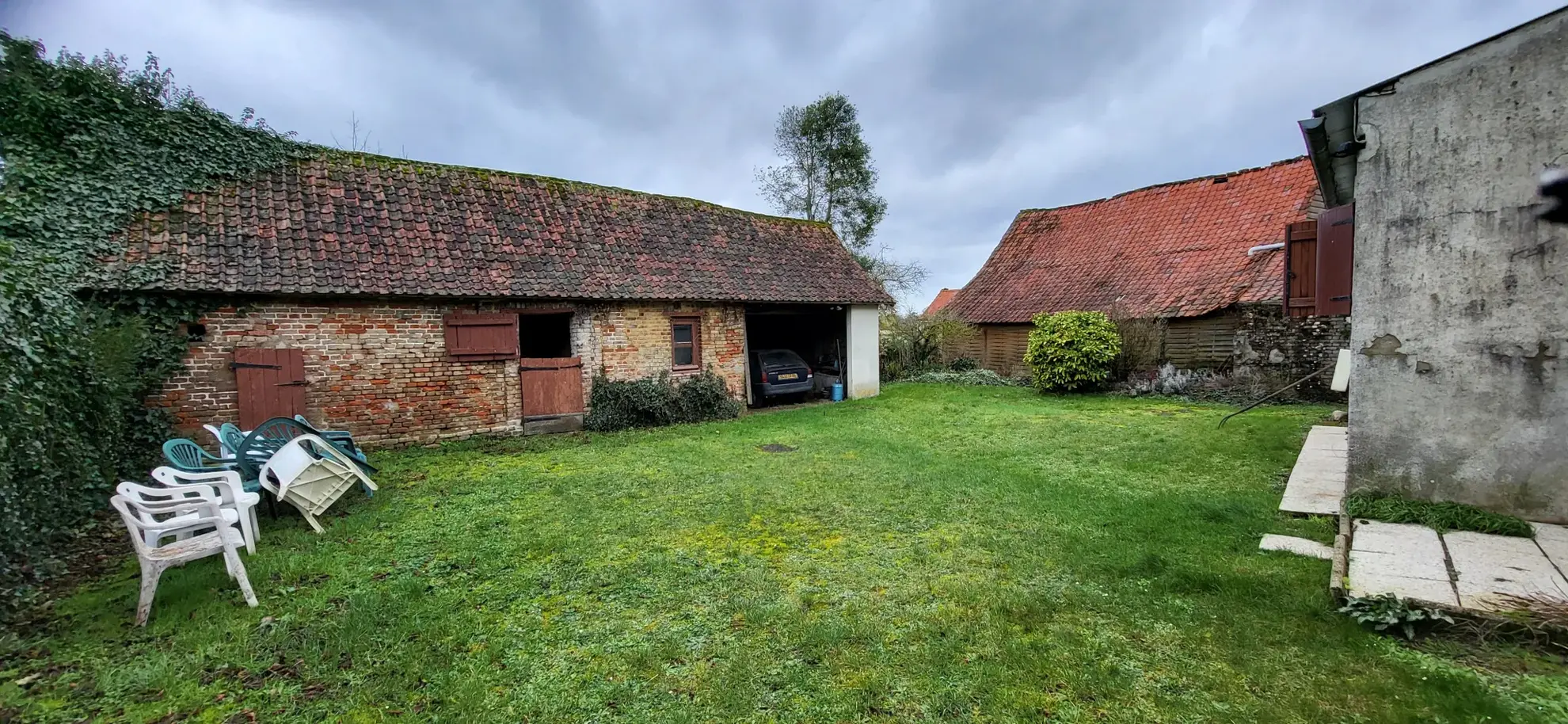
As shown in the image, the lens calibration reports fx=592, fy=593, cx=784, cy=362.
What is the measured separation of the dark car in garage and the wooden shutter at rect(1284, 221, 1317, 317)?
9.44m

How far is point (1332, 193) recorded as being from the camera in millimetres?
6969

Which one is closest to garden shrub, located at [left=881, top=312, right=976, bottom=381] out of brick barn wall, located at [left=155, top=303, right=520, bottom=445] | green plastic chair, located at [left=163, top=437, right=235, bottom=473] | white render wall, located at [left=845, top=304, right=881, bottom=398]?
white render wall, located at [left=845, top=304, right=881, bottom=398]

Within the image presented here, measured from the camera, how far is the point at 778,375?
14.0 m

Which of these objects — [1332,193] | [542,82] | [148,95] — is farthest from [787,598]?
[542,82]

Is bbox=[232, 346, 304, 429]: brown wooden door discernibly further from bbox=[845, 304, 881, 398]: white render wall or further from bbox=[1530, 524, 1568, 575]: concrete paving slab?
bbox=[1530, 524, 1568, 575]: concrete paving slab

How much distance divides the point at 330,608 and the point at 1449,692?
6.22 m

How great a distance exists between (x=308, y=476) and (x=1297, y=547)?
8403 millimetres

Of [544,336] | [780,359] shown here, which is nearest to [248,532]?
[544,336]

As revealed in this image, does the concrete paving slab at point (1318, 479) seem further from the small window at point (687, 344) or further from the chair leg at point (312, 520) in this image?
the small window at point (687, 344)

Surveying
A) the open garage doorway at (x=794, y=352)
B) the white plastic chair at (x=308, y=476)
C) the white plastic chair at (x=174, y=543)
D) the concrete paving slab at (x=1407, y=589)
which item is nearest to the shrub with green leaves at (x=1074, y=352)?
the open garage doorway at (x=794, y=352)

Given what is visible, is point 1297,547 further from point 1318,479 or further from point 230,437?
point 230,437

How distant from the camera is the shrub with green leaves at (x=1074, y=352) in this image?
14.3 meters

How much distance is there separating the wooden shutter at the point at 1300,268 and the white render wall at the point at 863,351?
9370 millimetres

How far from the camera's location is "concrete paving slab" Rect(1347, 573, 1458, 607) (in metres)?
3.32
